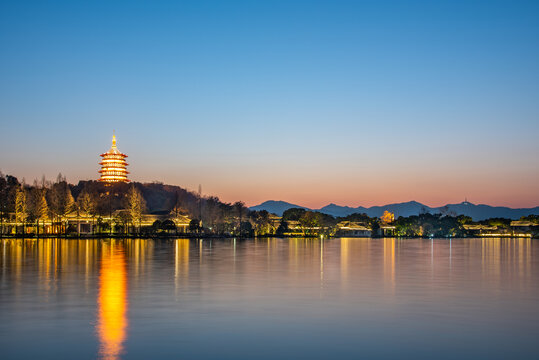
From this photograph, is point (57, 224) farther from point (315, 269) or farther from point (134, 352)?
point (134, 352)

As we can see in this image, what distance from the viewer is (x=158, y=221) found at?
13838 centimetres

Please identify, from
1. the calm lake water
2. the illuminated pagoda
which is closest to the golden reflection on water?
the calm lake water

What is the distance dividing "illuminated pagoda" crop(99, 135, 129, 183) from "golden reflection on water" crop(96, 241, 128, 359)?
16080 cm

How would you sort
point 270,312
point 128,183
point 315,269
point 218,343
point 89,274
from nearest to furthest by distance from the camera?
point 218,343 → point 270,312 → point 89,274 → point 315,269 → point 128,183

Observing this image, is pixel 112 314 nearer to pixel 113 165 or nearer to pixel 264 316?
pixel 264 316

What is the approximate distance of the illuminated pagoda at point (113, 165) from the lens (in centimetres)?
18375

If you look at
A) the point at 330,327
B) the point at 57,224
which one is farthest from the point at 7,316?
the point at 57,224

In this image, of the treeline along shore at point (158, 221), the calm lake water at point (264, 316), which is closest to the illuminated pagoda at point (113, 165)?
the treeline along shore at point (158, 221)

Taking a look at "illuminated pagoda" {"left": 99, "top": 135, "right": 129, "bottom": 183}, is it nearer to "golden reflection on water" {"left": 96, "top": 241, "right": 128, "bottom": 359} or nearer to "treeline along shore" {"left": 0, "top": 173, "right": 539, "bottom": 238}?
"treeline along shore" {"left": 0, "top": 173, "right": 539, "bottom": 238}

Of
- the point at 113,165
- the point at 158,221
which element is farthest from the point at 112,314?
the point at 113,165

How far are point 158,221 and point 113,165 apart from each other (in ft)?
178

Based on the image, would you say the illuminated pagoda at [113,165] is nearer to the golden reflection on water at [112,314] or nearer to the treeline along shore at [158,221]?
the treeline along shore at [158,221]

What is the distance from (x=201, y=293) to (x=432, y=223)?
158m

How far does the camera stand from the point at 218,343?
13.6 meters
